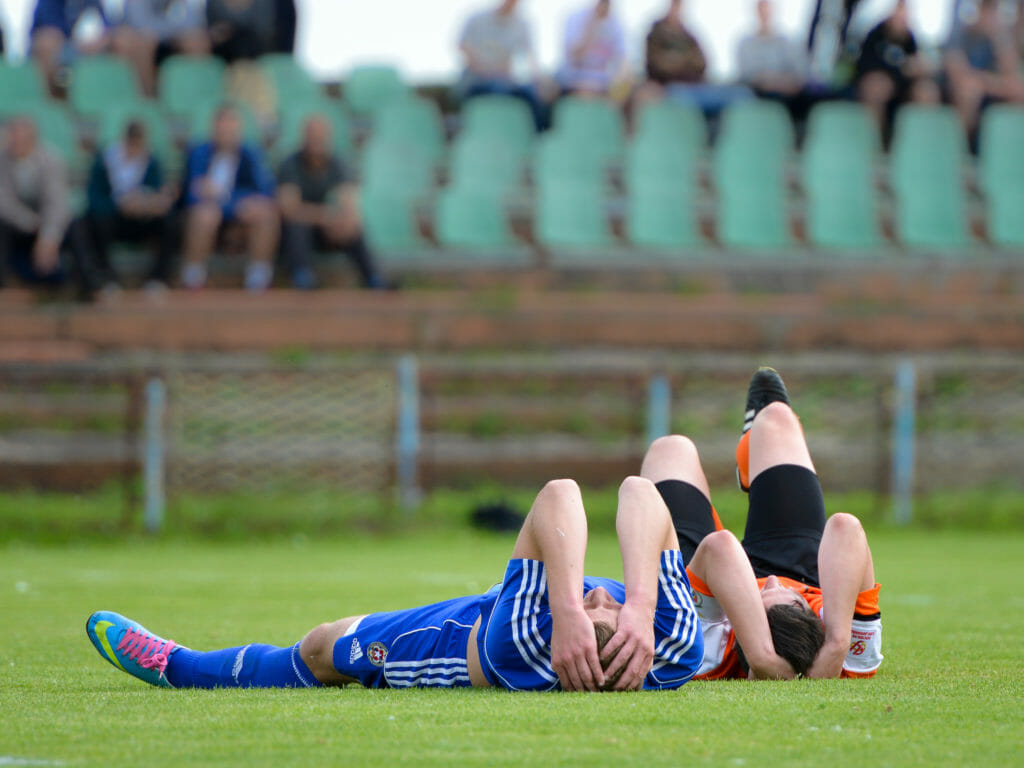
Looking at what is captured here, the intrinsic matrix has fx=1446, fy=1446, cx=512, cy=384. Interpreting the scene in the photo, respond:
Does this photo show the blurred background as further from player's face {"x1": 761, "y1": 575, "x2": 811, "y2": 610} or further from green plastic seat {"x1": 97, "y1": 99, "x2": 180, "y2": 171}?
player's face {"x1": 761, "y1": 575, "x2": 811, "y2": 610}

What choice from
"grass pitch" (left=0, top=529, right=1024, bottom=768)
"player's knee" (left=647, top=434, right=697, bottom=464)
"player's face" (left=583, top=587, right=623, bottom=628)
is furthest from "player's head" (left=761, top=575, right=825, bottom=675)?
"player's knee" (left=647, top=434, right=697, bottom=464)

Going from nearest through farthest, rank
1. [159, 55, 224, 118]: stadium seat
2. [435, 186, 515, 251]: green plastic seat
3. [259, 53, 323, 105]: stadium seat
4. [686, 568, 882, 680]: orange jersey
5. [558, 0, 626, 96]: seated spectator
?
1. [686, 568, 882, 680]: orange jersey
2. [435, 186, 515, 251]: green plastic seat
3. [558, 0, 626, 96]: seated spectator
4. [159, 55, 224, 118]: stadium seat
5. [259, 53, 323, 105]: stadium seat

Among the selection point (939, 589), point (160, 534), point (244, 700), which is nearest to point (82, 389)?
point (160, 534)

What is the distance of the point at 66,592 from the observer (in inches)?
356

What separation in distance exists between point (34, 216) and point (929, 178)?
10.4m

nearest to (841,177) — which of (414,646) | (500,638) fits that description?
(414,646)

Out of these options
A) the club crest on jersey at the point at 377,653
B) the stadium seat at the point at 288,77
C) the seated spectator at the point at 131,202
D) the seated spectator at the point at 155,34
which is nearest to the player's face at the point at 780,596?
the club crest on jersey at the point at 377,653

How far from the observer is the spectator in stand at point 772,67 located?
60.4ft

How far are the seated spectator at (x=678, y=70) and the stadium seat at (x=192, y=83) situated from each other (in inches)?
214

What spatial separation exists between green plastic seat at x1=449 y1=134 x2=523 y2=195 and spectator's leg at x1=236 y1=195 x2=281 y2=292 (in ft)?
8.78

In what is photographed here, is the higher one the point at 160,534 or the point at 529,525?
the point at 529,525

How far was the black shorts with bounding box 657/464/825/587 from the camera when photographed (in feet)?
20.4

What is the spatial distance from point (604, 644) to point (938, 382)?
10.5m

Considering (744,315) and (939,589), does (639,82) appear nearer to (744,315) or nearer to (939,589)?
(744,315)
